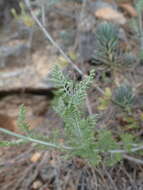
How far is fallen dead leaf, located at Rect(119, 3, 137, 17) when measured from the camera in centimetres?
218

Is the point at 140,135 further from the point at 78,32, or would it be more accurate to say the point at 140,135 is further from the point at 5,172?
the point at 78,32

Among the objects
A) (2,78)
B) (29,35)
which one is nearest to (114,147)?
(2,78)

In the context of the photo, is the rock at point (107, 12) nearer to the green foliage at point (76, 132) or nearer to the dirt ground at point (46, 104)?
the dirt ground at point (46, 104)

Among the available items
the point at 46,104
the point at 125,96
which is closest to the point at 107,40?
the point at 125,96

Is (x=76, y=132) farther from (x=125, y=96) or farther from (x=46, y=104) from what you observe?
(x=46, y=104)

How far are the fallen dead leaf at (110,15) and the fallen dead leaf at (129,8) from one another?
9 cm

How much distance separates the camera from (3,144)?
1.00 metres

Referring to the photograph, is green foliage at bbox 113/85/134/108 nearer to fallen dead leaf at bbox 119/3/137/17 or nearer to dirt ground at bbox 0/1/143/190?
dirt ground at bbox 0/1/143/190

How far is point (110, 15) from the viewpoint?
211 centimetres

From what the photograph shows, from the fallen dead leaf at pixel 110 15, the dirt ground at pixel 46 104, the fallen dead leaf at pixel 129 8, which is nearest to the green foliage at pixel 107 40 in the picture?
the dirt ground at pixel 46 104

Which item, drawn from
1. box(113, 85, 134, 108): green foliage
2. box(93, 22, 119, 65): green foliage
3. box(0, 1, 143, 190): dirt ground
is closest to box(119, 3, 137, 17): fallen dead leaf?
box(0, 1, 143, 190): dirt ground

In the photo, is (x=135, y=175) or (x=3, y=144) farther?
(x=135, y=175)

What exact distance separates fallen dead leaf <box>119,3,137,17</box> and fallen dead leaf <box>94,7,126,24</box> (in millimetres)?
90

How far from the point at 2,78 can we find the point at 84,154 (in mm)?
1074
